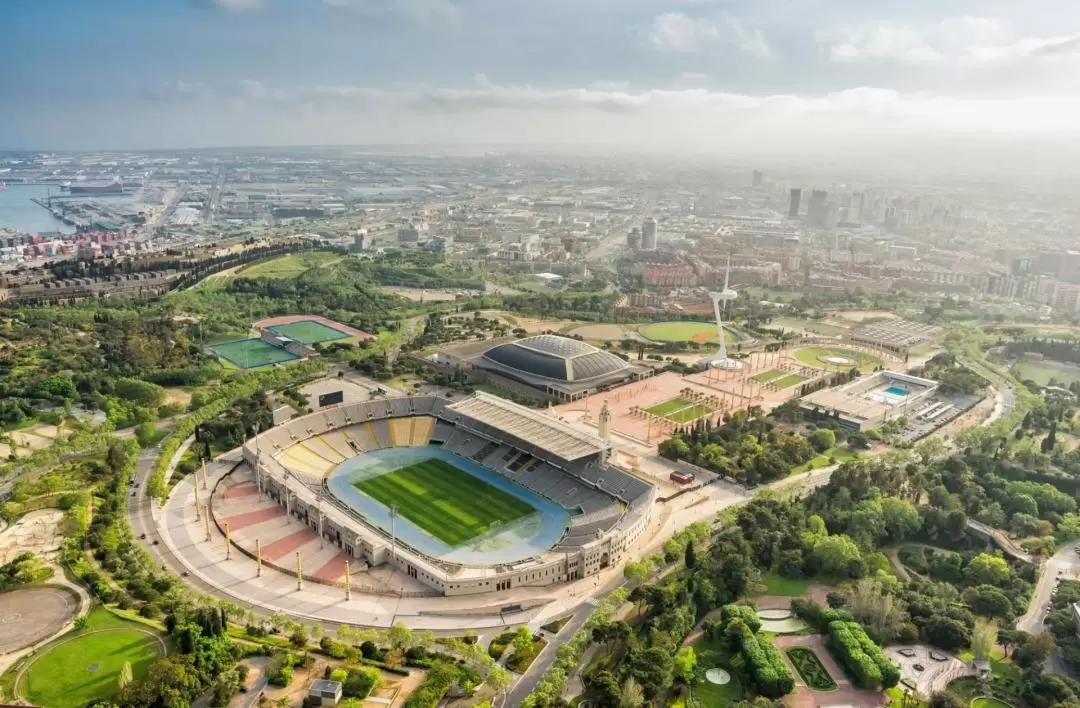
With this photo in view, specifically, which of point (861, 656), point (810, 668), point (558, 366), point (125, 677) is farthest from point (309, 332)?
point (861, 656)

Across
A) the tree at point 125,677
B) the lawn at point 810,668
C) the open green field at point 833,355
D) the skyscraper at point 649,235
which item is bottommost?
the lawn at point 810,668

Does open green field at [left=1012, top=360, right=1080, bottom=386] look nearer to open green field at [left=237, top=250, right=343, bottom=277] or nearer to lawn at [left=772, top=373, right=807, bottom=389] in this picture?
lawn at [left=772, top=373, right=807, bottom=389]

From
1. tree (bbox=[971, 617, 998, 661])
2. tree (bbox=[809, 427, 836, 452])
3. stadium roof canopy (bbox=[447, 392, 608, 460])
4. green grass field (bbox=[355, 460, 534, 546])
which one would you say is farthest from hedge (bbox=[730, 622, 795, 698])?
tree (bbox=[809, 427, 836, 452])

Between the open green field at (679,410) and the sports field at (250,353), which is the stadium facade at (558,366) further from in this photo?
the sports field at (250,353)

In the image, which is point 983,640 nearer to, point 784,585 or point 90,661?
point 784,585

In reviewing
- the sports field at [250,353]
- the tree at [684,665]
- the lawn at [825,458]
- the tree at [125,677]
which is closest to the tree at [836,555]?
the tree at [684,665]
